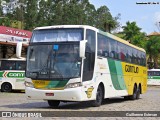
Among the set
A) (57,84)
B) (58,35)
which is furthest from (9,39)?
(57,84)

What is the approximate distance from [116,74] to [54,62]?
531cm

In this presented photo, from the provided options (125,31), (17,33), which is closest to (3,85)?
(17,33)

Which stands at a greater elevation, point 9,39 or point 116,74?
point 9,39

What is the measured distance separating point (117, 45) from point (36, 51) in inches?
225

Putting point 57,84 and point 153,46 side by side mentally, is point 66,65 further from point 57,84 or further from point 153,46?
point 153,46

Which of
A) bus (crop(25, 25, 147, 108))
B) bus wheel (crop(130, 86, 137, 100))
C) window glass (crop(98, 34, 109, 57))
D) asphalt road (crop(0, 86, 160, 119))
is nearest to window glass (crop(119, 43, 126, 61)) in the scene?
asphalt road (crop(0, 86, 160, 119))

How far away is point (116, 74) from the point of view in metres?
20.5

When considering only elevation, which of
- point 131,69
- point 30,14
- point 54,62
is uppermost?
point 30,14

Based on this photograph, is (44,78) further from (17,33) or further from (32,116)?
(17,33)

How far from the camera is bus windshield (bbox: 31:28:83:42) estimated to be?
16391 millimetres

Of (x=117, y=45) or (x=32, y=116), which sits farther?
(x=117, y=45)

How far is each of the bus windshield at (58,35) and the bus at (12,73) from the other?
14576 millimetres

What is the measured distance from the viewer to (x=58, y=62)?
1599cm

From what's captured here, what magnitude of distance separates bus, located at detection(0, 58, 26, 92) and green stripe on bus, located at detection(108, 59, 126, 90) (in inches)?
448
